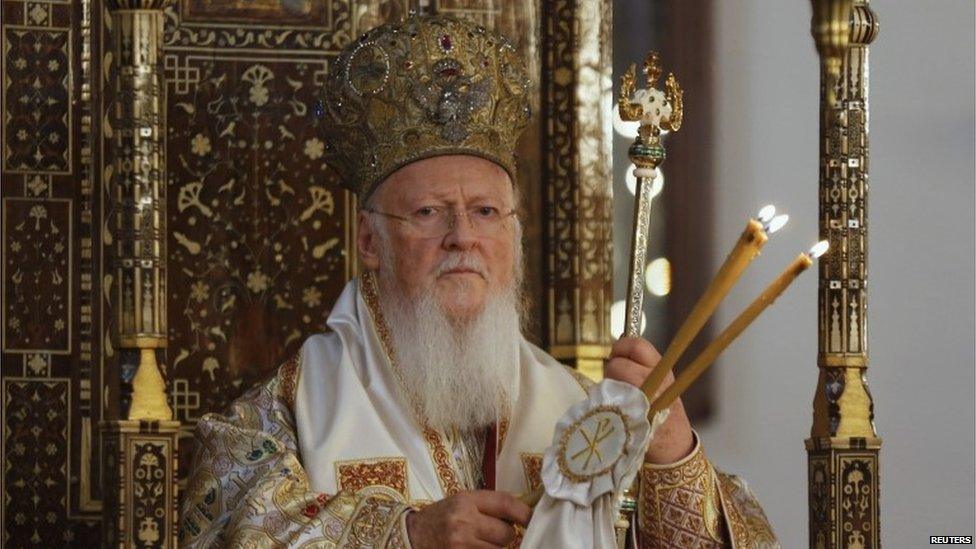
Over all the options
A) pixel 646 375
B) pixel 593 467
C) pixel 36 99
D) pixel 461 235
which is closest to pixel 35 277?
pixel 36 99

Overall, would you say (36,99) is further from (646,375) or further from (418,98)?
(646,375)

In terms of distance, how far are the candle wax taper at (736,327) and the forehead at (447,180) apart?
78 cm

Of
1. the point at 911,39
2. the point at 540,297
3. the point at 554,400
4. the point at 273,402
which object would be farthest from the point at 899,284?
the point at 273,402

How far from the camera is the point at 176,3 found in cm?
684

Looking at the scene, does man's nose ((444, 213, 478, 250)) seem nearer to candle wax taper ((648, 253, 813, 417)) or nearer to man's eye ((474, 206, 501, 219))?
man's eye ((474, 206, 501, 219))

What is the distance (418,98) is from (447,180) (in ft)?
0.69

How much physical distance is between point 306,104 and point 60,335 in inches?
32.1

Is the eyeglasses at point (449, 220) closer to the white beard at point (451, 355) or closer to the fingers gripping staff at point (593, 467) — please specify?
the white beard at point (451, 355)

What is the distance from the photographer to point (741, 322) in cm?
544

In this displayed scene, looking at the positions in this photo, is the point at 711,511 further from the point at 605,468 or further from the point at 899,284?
the point at 899,284

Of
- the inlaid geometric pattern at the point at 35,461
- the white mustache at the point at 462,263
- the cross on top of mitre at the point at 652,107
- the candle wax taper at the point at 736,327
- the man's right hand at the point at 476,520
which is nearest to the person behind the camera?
the candle wax taper at the point at 736,327

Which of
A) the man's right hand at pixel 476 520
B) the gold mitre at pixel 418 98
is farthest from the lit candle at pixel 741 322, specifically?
the gold mitre at pixel 418 98

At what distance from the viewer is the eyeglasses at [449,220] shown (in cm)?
612

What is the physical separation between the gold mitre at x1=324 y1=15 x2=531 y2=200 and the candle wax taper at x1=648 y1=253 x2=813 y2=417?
35.2 inches
